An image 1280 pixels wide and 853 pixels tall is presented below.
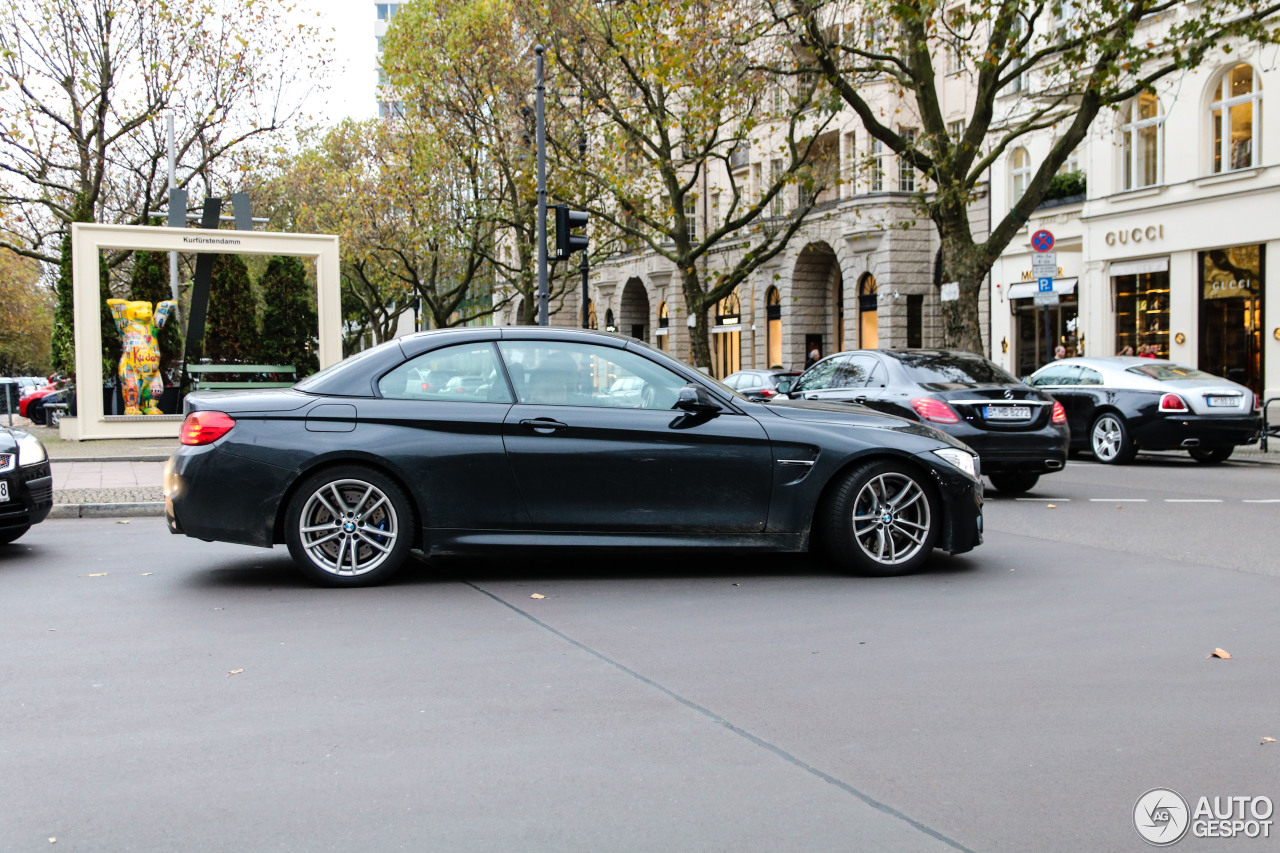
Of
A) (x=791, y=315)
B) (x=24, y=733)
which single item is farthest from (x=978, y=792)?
(x=791, y=315)

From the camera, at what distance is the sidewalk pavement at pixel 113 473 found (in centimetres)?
1105

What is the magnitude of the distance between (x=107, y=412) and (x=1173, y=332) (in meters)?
24.2

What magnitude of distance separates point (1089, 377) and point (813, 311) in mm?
28647

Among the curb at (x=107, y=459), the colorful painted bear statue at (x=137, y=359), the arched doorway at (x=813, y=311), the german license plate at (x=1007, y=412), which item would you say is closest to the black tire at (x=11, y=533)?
the german license plate at (x=1007, y=412)

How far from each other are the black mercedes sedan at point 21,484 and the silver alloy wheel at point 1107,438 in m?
13.5

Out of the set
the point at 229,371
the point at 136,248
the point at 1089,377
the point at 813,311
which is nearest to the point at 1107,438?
the point at 1089,377

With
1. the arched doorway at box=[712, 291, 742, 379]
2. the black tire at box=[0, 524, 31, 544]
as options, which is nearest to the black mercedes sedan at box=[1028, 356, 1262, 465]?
the black tire at box=[0, 524, 31, 544]

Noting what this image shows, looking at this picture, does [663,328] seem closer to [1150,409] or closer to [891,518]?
[1150,409]

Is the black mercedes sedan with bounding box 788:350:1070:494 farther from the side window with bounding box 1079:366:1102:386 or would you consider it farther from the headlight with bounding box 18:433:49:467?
the headlight with bounding box 18:433:49:467

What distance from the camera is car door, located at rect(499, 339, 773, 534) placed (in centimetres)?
712

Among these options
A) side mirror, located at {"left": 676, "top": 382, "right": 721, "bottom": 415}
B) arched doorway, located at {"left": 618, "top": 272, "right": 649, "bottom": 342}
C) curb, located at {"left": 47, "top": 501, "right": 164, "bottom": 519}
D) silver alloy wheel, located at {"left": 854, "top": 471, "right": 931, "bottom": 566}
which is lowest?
curb, located at {"left": 47, "top": 501, "right": 164, "bottom": 519}

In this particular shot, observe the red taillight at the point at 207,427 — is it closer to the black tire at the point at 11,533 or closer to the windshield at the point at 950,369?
the black tire at the point at 11,533

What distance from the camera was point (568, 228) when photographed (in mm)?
18078

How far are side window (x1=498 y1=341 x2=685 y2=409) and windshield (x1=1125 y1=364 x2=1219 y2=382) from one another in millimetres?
11751
